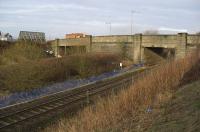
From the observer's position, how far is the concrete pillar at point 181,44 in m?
45.1

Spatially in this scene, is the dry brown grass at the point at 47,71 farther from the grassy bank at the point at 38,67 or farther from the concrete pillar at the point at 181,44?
the concrete pillar at the point at 181,44

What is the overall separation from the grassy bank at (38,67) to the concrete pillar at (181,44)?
9.01 metres

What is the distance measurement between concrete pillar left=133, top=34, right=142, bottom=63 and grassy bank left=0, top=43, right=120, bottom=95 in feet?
12.3

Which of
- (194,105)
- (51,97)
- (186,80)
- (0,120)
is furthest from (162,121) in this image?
(51,97)

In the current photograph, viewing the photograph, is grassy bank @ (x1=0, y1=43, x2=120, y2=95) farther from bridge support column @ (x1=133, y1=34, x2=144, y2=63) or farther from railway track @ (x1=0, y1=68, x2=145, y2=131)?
railway track @ (x1=0, y1=68, x2=145, y2=131)

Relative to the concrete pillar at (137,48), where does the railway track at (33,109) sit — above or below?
below

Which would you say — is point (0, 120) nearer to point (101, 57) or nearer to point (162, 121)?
point (162, 121)

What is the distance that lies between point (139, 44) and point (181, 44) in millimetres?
8267

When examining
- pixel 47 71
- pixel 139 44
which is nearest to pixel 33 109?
pixel 47 71

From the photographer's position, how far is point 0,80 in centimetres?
2833

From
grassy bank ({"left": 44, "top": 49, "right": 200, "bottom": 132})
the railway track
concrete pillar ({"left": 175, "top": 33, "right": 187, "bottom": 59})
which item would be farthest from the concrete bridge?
grassy bank ({"left": 44, "top": 49, "right": 200, "bottom": 132})

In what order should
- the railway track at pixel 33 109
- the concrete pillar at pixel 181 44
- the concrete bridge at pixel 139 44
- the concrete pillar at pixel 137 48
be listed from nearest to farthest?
the railway track at pixel 33 109
the concrete pillar at pixel 181 44
the concrete bridge at pixel 139 44
the concrete pillar at pixel 137 48

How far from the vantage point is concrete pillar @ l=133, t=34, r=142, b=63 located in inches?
2041

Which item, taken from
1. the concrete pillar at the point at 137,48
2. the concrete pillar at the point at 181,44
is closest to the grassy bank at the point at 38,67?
the concrete pillar at the point at 137,48
